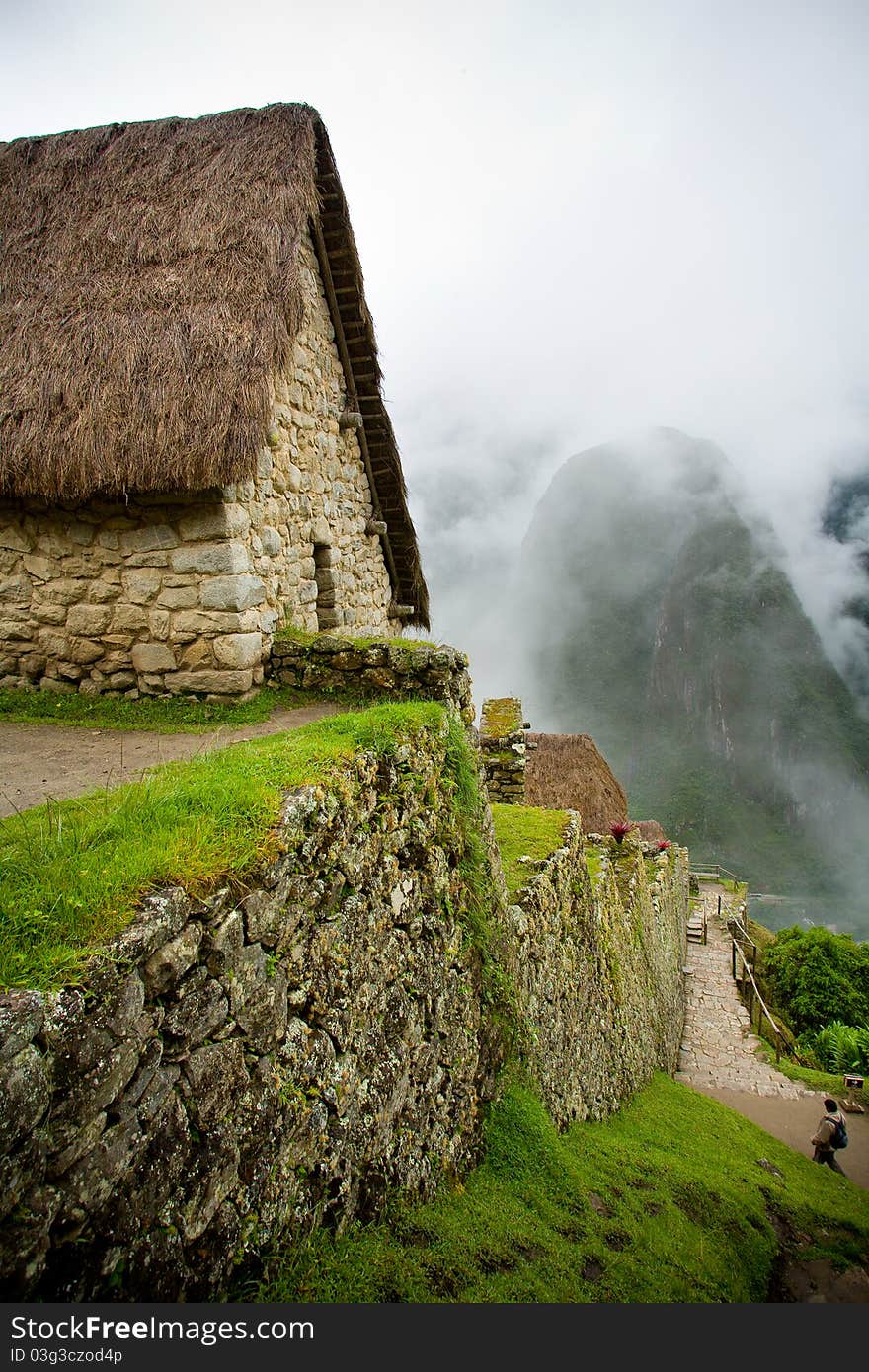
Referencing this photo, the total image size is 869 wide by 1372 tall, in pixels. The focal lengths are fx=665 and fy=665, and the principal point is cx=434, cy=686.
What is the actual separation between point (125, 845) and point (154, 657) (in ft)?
12.4

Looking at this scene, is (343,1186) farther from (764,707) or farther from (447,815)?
(764,707)

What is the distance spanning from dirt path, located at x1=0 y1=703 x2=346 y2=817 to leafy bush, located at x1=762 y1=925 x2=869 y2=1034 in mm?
20151

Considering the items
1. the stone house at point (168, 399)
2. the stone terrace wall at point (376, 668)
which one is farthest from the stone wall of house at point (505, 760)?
the stone terrace wall at point (376, 668)

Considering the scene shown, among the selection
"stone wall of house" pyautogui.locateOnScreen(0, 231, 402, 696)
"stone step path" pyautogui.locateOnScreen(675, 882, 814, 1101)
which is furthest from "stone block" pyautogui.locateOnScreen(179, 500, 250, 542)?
"stone step path" pyautogui.locateOnScreen(675, 882, 814, 1101)

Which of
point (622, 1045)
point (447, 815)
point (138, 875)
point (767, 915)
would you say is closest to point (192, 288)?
point (447, 815)

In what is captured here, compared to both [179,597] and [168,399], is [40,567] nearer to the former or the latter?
[179,597]

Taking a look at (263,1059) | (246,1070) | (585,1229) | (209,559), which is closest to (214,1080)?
(246,1070)

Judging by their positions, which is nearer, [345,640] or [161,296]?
[345,640]

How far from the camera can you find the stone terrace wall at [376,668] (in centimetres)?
519

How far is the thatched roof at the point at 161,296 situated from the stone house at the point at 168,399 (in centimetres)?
2

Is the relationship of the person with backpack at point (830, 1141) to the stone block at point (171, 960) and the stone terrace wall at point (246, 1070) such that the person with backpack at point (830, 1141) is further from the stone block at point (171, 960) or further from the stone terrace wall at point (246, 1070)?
the stone block at point (171, 960)

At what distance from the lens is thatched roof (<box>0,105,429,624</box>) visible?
5375mm

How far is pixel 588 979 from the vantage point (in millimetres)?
7031

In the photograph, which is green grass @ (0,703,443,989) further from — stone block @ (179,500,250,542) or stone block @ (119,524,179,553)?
stone block @ (119,524,179,553)
